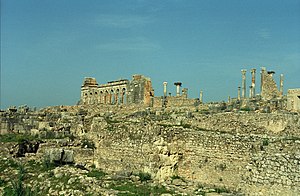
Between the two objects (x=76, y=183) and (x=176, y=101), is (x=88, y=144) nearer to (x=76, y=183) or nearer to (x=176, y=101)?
(x=76, y=183)

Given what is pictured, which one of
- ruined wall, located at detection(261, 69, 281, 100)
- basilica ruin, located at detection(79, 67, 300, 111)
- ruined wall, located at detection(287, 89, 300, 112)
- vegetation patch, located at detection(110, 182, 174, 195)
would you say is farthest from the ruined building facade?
vegetation patch, located at detection(110, 182, 174, 195)

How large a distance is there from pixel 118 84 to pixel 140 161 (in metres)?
26.4

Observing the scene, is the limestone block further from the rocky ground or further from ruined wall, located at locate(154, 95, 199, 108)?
ruined wall, located at locate(154, 95, 199, 108)

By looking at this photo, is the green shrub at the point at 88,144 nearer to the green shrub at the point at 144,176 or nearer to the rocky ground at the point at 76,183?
the rocky ground at the point at 76,183

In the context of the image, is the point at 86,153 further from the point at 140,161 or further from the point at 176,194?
the point at 176,194

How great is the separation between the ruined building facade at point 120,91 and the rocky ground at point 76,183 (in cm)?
1986

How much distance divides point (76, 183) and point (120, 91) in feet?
93.2

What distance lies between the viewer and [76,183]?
1372 centimetres

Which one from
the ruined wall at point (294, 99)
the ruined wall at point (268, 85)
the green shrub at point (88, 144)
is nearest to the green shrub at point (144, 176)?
the green shrub at point (88, 144)

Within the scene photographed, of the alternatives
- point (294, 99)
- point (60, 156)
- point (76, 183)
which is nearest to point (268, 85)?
point (294, 99)

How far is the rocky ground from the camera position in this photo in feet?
42.7

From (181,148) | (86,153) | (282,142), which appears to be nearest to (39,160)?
(86,153)

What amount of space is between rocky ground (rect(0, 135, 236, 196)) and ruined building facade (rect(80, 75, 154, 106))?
1986cm

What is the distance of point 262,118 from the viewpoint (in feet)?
53.4
